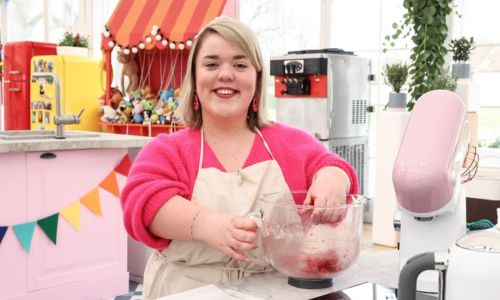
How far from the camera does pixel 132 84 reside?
5.64m

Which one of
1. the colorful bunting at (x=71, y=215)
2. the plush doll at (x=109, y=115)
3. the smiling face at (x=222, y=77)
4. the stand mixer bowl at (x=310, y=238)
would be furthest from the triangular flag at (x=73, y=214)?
the plush doll at (x=109, y=115)

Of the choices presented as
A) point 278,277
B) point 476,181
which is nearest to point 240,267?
point 278,277

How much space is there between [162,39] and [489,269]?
467 centimetres

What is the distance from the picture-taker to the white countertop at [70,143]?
2959 millimetres

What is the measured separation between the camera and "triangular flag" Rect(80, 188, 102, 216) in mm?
3332

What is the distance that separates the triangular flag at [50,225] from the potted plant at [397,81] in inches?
98.1

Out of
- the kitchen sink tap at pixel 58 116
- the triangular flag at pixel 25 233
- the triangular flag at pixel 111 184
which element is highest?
the kitchen sink tap at pixel 58 116

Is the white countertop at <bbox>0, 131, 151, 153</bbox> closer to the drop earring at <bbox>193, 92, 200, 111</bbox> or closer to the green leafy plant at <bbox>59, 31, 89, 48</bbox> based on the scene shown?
the drop earring at <bbox>193, 92, 200, 111</bbox>

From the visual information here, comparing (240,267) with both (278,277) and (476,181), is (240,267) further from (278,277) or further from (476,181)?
(476,181)

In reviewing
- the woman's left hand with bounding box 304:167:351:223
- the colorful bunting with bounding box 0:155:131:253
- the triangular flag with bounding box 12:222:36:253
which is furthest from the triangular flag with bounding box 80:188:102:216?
the woman's left hand with bounding box 304:167:351:223

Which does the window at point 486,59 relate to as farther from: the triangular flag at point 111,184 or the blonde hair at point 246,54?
the blonde hair at point 246,54

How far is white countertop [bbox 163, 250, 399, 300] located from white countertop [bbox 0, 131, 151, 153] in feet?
6.66

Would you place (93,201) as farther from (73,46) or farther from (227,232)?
(73,46)

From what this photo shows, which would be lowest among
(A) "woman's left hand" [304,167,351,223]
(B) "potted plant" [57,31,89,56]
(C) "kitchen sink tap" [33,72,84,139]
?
(A) "woman's left hand" [304,167,351,223]
